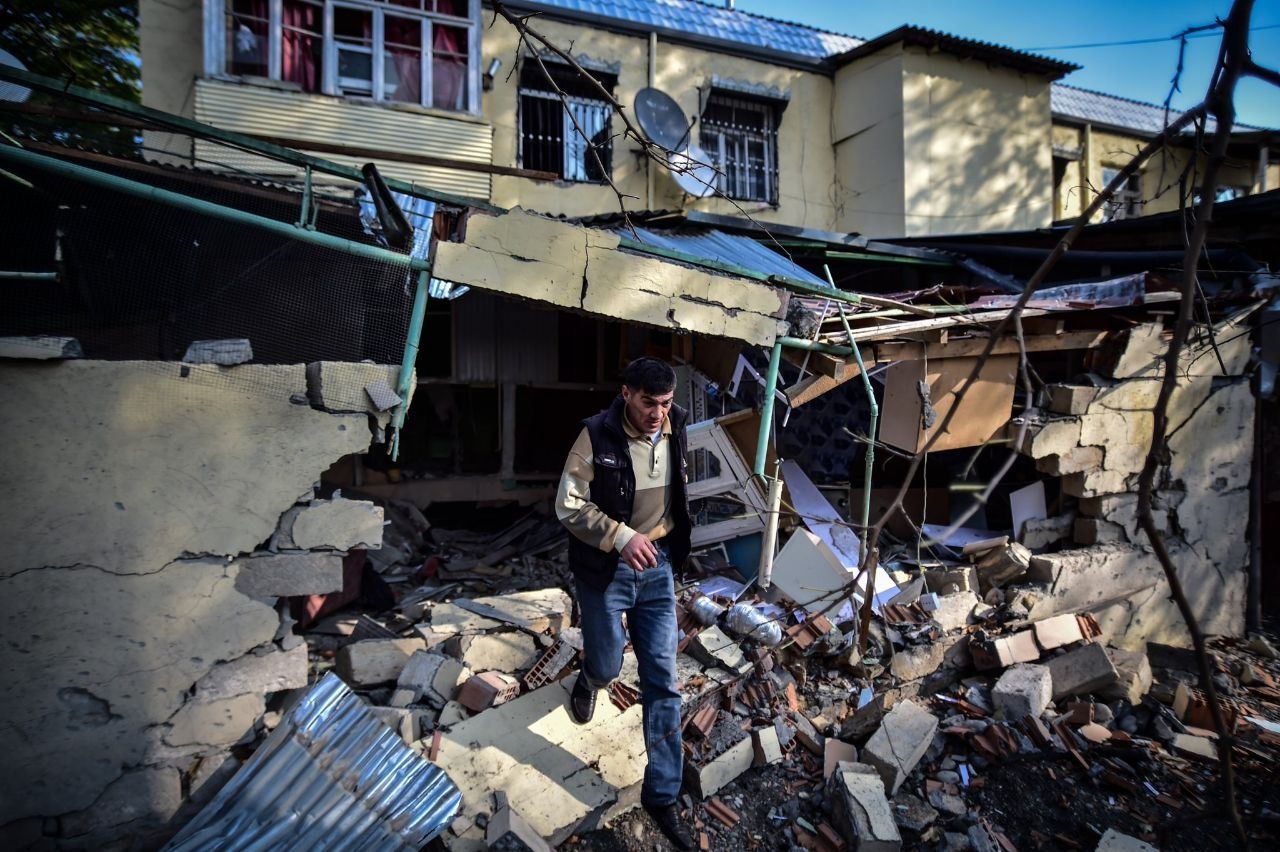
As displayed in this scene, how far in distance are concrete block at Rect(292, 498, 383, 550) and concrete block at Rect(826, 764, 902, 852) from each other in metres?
2.75

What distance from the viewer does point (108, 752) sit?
318 centimetres

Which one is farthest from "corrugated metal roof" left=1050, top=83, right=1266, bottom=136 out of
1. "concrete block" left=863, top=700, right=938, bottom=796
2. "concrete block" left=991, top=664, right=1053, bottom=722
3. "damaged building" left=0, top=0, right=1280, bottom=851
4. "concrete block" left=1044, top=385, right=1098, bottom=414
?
"concrete block" left=863, top=700, right=938, bottom=796

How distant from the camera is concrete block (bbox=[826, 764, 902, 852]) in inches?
132

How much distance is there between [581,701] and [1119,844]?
9.03ft

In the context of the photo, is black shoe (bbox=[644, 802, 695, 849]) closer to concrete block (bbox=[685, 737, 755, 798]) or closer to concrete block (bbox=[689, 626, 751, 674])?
concrete block (bbox=[685, 737, 755, 798])

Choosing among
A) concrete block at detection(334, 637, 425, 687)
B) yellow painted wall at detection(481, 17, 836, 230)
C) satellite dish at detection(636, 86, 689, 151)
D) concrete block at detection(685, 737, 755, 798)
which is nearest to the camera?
concrete block at detection(685, 737, 755, 798)

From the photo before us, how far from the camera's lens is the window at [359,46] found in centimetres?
763

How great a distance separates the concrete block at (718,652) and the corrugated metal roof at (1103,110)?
13.2 meters

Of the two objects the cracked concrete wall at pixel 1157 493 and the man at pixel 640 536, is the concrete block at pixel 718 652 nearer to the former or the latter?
the man at pixel 640 536

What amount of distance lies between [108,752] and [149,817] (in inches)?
14.4

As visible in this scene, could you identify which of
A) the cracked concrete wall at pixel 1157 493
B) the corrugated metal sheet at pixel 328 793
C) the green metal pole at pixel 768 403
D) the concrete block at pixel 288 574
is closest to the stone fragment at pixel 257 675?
the corrugated metal sheet at pixel 328 793

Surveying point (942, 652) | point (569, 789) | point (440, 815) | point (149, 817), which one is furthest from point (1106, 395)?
point (149, 817)

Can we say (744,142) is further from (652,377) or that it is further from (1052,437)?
(652,377)

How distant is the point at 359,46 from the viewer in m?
8.01
